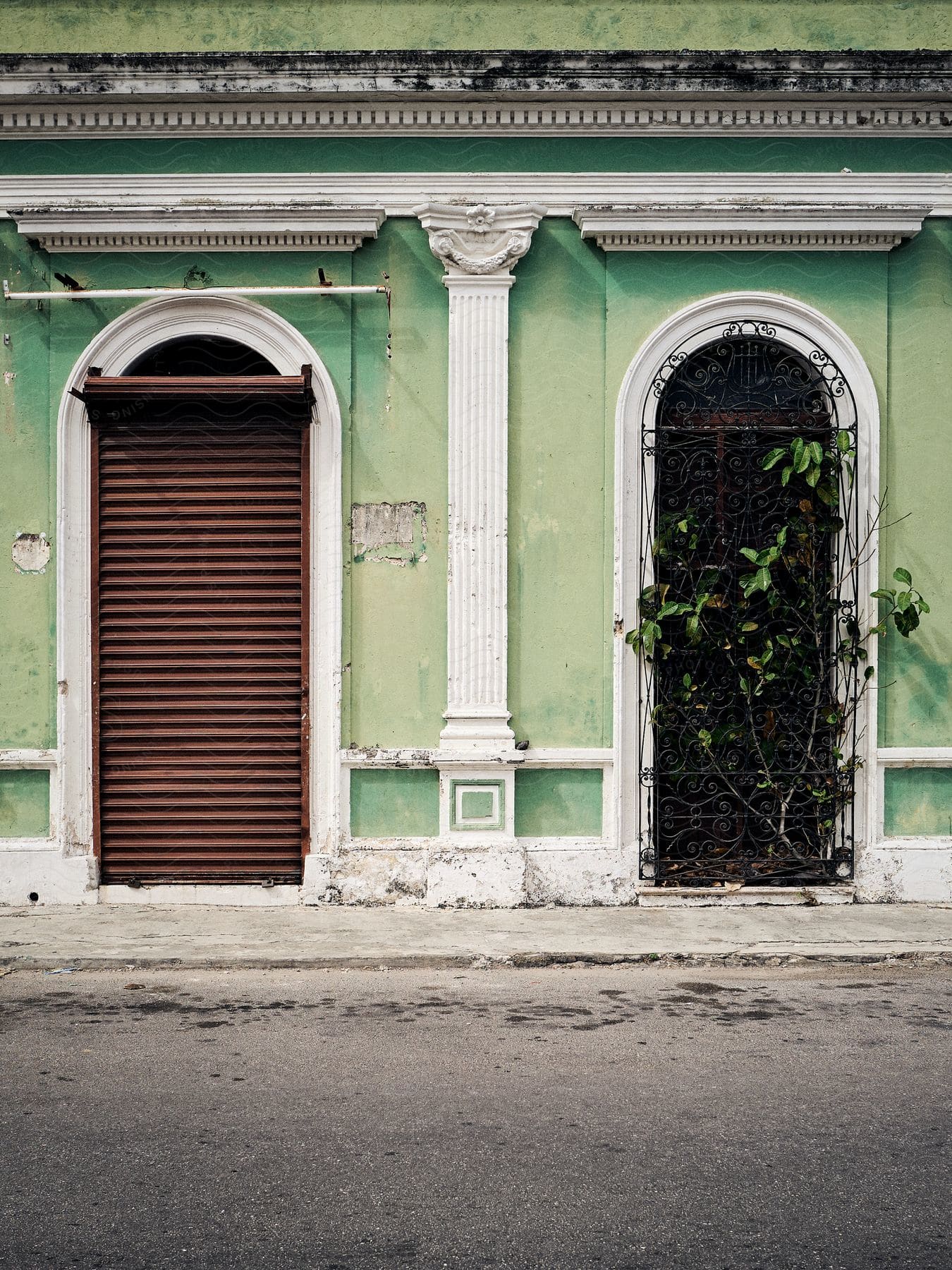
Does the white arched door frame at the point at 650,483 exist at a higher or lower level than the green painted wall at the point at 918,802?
higher

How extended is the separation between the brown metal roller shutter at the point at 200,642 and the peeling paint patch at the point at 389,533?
14.5 inches

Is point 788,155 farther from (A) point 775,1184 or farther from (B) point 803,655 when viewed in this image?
(A) point 775,1184

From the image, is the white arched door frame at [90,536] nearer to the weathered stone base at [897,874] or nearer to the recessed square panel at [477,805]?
the recessed square panel at [477,805]

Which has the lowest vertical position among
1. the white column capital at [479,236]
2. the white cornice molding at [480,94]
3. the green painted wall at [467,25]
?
the white column capital at [479,236]

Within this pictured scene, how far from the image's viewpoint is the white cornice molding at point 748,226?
8055 millimetres

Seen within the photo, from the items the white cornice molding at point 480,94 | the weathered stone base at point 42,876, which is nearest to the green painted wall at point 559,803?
the weathered stone base at point 42,876

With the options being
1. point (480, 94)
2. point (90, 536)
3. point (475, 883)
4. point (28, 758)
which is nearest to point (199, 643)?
point (90, 536)

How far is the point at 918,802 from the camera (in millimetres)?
8328

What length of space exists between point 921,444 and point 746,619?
1.69 m

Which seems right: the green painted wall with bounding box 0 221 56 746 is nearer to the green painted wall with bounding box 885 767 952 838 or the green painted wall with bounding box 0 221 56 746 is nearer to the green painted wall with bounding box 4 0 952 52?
the green painted wall with bounding box 4 0 952 52

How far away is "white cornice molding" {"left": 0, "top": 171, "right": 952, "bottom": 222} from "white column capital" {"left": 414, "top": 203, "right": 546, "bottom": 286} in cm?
9

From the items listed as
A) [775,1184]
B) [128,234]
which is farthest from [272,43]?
[775,1184]

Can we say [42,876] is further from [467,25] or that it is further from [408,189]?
[467,25]

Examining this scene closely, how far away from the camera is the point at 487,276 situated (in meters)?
8.13
